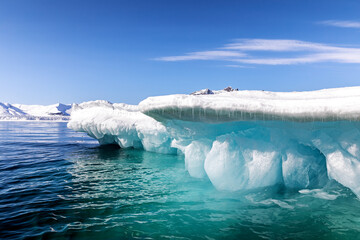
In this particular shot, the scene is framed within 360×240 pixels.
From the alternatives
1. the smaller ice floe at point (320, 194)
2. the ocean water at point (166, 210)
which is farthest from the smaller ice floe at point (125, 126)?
the smaller ice floe at point (320, 194)

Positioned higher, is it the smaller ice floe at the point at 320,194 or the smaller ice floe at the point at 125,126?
the smaller ice floe at the point at 125,126

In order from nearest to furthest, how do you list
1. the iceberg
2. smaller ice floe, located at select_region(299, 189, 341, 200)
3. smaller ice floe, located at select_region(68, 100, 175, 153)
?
the iceberg
smaller ice floe, located at select_region(299, 189, 341, 200)
smaller ice floe, located at select_region(68, 100, 175, 153)

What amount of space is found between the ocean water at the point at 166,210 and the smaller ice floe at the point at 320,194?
0.8 inches

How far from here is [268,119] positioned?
5441 mm

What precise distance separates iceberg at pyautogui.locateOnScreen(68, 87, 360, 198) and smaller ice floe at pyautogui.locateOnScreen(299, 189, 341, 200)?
9.9 inches

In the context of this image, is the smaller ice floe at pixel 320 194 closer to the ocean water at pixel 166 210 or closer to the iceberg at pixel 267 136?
the ocean water at pixel 166 210

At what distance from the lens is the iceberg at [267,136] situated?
17.2 feet

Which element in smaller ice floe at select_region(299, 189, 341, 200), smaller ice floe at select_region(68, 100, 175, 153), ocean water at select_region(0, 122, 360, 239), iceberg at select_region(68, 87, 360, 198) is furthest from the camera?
smaller ice floe at select_region(68, 100, 175, 153)

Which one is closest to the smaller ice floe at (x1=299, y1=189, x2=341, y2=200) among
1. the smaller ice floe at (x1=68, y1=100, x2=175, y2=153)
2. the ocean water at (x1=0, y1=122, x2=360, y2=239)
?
the ocean water at (x1=0, y1=122, x2=360, y2=239)

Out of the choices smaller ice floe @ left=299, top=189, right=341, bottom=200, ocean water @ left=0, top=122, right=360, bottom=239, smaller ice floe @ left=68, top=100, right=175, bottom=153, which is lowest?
ocean water @ left=0, top=122, right=360, bottom=239

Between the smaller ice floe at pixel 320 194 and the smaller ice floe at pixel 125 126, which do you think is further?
the smaller ice floe at pixel 125 126

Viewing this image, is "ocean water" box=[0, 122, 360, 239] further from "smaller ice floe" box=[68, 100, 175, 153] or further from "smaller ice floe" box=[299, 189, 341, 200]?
"smaller ice floe" box=[68, 100, 175, 153]

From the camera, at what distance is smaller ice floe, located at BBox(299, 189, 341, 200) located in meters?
6.24

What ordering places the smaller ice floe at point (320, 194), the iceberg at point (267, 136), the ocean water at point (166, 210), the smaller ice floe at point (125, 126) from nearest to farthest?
the ocean water at point (166, 210) → the iceberg at point (267, 136) → the smaller ice floe at point (320, 194) → the smaller ice floe at point (125, 126)
